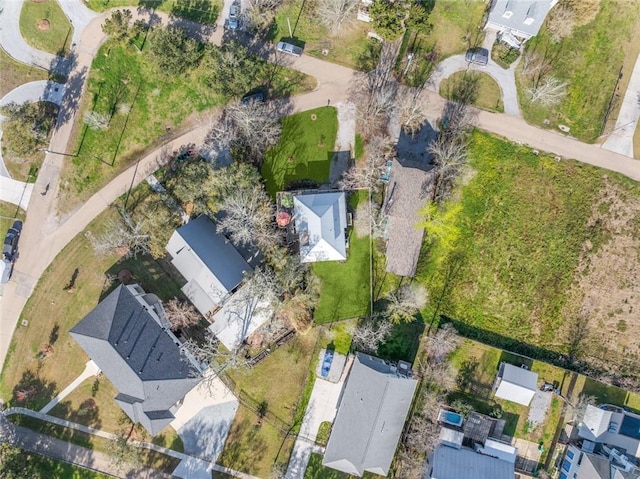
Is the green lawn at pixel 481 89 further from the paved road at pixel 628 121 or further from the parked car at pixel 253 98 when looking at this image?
the parked car at pixel 253 98

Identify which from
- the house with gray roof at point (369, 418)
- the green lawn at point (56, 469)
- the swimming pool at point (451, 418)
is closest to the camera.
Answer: the house with gray roof at point (369, 418)

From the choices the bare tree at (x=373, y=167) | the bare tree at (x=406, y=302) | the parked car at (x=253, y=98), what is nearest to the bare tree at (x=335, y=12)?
the parked car at (x=253, y=98)

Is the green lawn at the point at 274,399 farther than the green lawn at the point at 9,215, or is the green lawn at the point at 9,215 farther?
the green lawn at the point at 9,215

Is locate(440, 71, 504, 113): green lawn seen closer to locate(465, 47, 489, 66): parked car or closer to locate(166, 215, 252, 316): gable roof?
locate(465, 47, 489, 66): parked car

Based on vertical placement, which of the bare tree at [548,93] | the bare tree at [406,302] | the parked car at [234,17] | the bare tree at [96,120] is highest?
the bare tree at [548,93]

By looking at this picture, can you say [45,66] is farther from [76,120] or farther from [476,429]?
[476,429]

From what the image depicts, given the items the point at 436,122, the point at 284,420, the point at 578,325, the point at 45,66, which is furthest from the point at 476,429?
the point at 45,66
